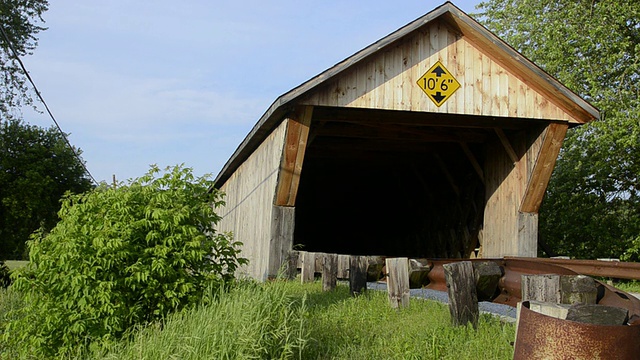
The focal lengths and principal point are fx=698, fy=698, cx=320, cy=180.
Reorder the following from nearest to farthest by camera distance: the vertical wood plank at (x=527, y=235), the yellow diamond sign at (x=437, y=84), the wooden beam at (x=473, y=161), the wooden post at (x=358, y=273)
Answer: the wooden post at (x=358, y=273) < the yellow diamond sign at (x=437, y=84) < the vertical wood plank at (x=527, y=235) < the wooden beam at (x=473, y=161)

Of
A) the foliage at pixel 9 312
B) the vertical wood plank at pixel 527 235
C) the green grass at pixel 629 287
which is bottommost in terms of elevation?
the foliage at pixel 9 312

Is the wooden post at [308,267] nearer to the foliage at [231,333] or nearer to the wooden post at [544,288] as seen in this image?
the foliage at [231,333]

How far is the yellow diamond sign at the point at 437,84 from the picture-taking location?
12.1m

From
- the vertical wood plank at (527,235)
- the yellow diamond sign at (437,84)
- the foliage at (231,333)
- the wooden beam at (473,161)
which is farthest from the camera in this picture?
the wooden beam at (473,161)

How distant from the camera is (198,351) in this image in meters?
5.14

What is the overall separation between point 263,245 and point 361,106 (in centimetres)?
312

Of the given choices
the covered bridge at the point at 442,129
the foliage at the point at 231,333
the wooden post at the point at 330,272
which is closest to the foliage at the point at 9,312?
the foliage at the point at 231,333

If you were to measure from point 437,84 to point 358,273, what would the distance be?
4977 mm

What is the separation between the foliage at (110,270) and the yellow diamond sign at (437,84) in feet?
20.6

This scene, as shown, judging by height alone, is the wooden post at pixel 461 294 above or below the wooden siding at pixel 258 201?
below

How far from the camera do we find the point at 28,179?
105 ft

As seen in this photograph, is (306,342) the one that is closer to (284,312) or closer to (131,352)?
(284,312)

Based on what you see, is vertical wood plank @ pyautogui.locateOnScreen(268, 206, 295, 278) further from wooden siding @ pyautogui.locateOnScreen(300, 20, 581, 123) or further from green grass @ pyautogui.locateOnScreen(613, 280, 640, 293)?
green grass @ pyautogui.locateOnScreen(613, 280, 640, 293)

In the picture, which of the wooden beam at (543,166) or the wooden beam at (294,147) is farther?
the wooden beam at (543,166)
